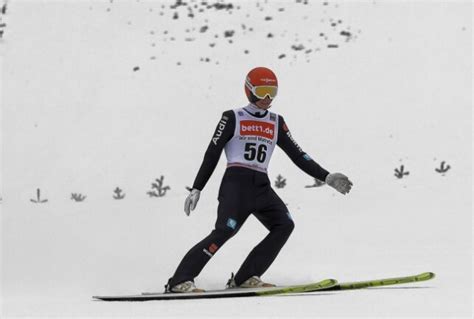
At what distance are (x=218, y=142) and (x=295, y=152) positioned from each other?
0.76 meters

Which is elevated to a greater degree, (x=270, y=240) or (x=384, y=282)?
(x=270, y=240)

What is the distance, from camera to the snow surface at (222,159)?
806 cm

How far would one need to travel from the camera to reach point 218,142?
6773mm

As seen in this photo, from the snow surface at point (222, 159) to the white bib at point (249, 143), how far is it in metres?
1.18

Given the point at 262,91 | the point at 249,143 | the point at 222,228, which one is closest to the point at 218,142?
the point at 249,143

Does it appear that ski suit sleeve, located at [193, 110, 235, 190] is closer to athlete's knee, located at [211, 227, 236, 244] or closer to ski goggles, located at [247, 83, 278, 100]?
ski goggles, located at [247, 83, 278, 100]

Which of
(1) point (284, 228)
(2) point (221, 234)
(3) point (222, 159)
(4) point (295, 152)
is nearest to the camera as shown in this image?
(2) point (221, 234)

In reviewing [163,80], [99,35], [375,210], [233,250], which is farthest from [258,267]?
[99,35]

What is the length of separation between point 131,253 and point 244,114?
3276 mm

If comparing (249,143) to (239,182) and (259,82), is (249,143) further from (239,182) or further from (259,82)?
(259,82)

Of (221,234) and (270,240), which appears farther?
(270,240)

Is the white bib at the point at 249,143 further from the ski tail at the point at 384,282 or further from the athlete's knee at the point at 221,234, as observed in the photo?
the ski tail at the point at 384,282

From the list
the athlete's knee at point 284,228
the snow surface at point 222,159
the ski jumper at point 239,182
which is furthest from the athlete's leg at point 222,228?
the snow surface at point 222,159

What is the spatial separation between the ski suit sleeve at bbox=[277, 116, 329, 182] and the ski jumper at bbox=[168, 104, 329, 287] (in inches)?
3.5
